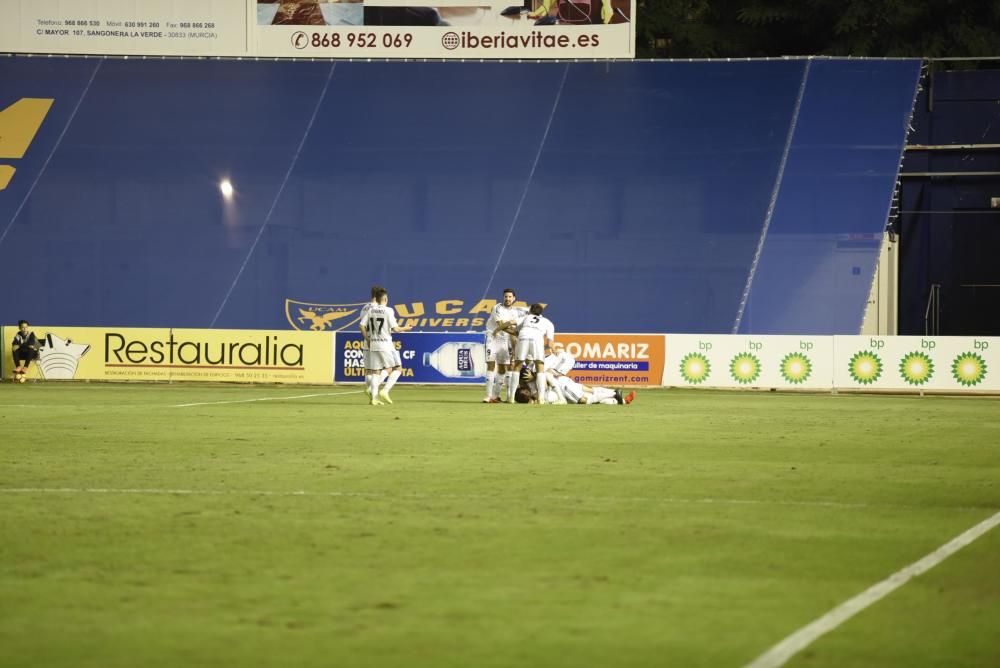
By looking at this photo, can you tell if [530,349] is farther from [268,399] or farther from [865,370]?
[865,370]

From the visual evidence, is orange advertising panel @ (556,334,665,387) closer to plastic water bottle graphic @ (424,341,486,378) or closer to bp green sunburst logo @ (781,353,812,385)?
plastic water bottle graphic @ (424,341,486,378)

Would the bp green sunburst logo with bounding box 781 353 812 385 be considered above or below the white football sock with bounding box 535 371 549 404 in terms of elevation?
above

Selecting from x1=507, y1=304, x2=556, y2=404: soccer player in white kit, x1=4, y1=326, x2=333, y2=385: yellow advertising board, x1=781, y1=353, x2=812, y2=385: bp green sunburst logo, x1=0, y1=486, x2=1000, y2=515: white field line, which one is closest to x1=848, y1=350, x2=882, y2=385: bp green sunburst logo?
x1=781, y1=353, x2=812, y2=385: bp green sunburst logo

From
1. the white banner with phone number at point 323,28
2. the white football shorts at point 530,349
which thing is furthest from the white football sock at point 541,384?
the white banner with phone number at point 323,28

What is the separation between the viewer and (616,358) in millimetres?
32406

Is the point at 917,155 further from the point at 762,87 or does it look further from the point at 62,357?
the point at 62,357

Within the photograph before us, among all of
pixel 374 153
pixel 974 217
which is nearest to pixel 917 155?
pixel 974 217

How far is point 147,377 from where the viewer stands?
3381 cm

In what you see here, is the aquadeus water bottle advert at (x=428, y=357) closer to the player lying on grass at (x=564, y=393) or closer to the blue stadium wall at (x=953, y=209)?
the player lying on grass at (x=564, y=393)

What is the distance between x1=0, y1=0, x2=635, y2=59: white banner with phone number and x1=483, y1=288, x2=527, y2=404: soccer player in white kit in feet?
53.5

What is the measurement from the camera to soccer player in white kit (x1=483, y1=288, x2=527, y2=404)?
2642cm

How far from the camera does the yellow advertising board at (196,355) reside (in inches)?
1320

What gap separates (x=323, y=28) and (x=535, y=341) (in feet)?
63.4

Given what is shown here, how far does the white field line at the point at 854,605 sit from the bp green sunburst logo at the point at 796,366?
21.8 m
